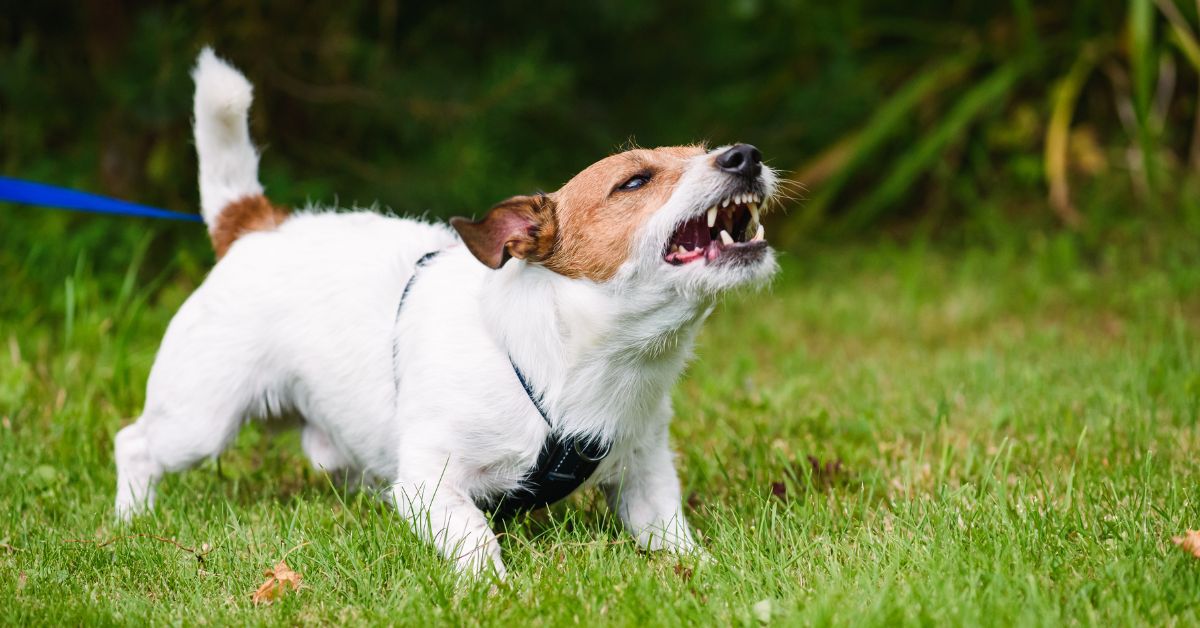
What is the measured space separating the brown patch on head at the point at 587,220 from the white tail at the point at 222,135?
1143 mm

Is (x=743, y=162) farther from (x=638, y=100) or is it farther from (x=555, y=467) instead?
(x=638, y=100)

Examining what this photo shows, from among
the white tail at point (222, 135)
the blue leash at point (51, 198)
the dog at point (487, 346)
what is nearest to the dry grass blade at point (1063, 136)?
the dog at point (487, 346)

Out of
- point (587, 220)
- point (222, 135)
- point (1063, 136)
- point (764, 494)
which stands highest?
point (222, 135)

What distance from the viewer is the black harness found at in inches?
112

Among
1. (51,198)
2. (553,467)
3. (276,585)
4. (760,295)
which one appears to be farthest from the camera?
(760,295)

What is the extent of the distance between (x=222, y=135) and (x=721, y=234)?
5.56ft

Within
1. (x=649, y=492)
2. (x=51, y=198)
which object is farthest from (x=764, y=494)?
(x=51, y=198)

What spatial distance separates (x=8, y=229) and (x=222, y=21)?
1.45 meters

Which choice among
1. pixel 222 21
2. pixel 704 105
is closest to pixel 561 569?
pixel 222 21

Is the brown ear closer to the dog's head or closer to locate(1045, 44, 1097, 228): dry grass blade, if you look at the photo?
the dog's head

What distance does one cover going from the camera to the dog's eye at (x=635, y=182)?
2.92 m

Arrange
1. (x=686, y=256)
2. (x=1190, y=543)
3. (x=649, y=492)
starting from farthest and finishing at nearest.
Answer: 1. (x=649, y=492)
2. (x=686, y=256)
3. (x=1190, y=543)

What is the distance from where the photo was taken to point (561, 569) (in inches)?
105

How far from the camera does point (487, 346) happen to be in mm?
2893
